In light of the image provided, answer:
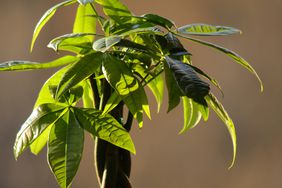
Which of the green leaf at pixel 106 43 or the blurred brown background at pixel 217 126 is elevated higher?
the green leaf at pixel 106 43

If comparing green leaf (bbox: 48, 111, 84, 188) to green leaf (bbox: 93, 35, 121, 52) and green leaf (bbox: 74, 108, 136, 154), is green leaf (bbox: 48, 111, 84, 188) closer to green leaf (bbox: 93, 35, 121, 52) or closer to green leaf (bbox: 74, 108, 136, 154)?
green leaf (bbox: 74, 108, 136, 154)

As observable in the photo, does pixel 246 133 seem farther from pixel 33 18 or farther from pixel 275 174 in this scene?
pixel 33 18

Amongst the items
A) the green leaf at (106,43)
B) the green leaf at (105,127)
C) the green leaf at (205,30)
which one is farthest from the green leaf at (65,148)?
the green leaf at (205,30)

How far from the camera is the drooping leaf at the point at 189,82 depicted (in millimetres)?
659

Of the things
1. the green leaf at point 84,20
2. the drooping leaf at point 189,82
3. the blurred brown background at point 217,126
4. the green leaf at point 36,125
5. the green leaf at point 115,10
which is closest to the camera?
the drooping leaf at point 189,82

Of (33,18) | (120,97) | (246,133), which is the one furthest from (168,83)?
(33,18)

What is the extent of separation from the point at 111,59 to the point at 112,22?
119 millimetres

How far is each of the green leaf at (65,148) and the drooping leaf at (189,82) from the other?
18cm

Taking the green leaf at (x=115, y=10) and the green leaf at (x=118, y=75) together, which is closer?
the green leaf at (x=118, y=75)

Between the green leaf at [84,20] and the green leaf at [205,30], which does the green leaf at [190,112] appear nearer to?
the green leaf at [205,30]

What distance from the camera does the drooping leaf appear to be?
659mm

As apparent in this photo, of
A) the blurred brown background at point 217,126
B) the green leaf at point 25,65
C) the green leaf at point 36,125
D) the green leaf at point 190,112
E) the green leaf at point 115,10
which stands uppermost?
the green leaf at point 115,10

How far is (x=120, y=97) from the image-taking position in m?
0.79

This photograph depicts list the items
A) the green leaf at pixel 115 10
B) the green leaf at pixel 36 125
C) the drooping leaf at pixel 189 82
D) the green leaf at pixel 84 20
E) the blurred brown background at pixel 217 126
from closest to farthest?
the drooping leaf at pixel 189 82
the green leaf at pixel 36 125
the green leaf at pixel 115 10
the green leaf at pixel 84 20
the blurred brown background at pixel 217 126
